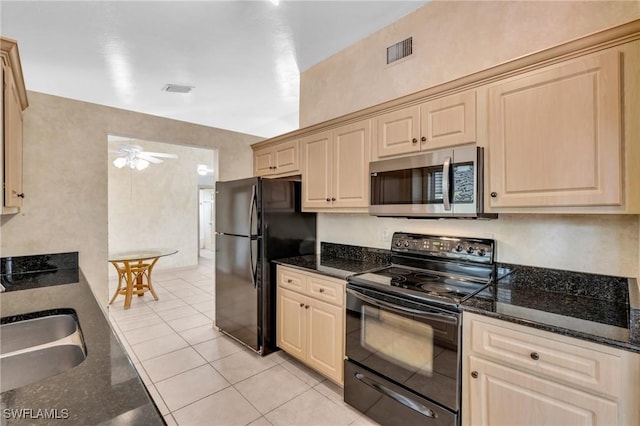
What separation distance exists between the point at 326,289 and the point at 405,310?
2.37ft

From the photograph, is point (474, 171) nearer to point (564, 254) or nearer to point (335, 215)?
point (564, 254)

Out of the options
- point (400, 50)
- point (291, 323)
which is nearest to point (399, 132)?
point (400, 50)

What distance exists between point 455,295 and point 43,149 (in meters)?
4.03

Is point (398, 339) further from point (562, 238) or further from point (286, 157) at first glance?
point (286, 157)

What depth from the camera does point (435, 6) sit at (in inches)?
88.4

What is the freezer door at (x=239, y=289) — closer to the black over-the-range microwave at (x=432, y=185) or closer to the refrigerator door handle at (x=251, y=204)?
the refrigerator door handle at (x=251, y=204)

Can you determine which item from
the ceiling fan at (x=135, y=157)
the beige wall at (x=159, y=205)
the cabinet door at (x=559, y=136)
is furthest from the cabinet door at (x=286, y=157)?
the beige wall at (x=159, y=205)

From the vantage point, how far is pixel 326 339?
2.32 metres

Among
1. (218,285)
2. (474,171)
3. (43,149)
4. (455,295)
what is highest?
(43,149)

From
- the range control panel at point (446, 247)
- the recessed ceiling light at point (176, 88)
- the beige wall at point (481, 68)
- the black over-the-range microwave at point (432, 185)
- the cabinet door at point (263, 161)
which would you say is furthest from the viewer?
the recessed ceiling light at point (176, 88)

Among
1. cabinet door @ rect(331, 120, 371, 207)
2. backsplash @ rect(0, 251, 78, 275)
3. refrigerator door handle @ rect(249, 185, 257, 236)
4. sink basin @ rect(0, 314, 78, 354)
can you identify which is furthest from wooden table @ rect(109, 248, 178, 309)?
cabinet door @ rect(331, 120, 371, 207)

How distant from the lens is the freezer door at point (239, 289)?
2830 mm

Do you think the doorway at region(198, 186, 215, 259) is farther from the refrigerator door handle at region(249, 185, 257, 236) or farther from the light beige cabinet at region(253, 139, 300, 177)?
the refrigerator door handle at region(249, 185, 257, 236)

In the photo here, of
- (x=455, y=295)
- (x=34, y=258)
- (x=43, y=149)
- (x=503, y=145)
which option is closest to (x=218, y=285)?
(x=34, y=258)
